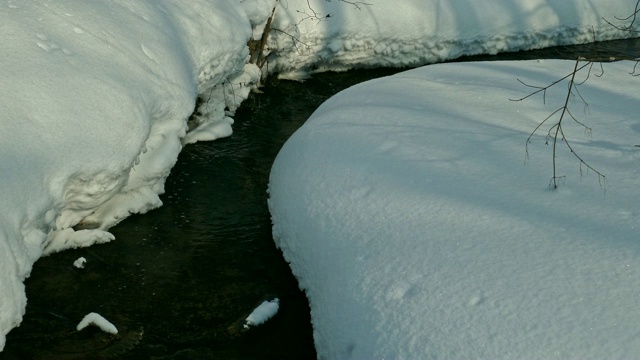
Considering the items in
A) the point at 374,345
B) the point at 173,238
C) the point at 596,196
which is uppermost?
the point at 596,196

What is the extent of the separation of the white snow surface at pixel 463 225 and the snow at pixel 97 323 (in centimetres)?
123

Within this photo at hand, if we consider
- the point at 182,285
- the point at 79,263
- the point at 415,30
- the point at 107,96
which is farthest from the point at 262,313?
the point at 415,30

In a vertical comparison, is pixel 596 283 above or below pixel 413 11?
above

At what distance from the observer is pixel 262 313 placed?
5012mm

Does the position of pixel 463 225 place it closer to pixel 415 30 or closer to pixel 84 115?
pixel 84 115

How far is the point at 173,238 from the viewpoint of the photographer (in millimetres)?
5895

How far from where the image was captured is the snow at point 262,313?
4.93 metres

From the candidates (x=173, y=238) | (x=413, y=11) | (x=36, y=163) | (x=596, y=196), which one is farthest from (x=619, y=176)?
(x=413, y=11)

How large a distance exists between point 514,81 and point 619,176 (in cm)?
245

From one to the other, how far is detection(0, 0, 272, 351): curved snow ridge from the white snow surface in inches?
43.7

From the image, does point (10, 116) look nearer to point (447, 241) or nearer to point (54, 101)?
point (54, 101)

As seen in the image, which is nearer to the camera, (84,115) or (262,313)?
(262,313)

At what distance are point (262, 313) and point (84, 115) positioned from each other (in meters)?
1.83

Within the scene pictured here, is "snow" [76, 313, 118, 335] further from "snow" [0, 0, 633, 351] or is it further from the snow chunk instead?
the snow chunk
